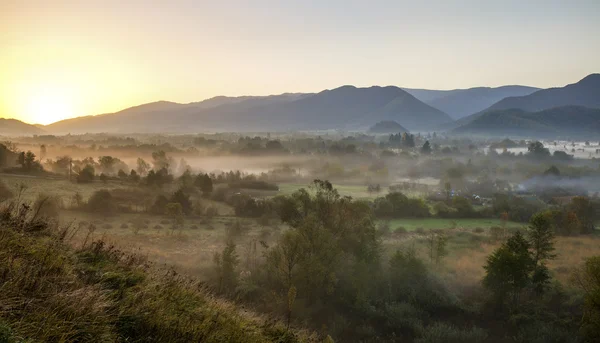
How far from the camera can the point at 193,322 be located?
24.9 ft

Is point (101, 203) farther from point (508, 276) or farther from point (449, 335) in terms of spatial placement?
point (508, 276)

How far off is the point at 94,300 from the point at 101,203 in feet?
183

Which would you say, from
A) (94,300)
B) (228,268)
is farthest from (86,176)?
(94,300)

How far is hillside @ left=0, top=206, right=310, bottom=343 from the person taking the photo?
215 inches

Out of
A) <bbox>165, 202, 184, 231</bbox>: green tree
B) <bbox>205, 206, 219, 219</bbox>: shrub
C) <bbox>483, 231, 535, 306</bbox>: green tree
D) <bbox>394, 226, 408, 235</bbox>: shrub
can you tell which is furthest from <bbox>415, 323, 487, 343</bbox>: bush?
<bbox>205, 206, 219, 219</bbox>: shrub

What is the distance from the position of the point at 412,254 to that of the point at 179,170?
9593cm

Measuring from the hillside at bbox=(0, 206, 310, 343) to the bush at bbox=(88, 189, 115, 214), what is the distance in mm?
49884

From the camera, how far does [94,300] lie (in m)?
6.34

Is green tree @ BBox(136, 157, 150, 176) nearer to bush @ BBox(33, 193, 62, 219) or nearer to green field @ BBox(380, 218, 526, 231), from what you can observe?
bush @ BBox(33, 193, 62, 219)

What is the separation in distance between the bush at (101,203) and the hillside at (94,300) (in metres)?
49.9

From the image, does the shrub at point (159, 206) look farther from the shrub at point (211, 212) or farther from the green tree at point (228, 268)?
the green tree at point (228, 268)

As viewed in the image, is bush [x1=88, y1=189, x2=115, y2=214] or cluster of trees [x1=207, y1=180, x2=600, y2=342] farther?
bush [x1=88, y1=189, x2=115, y2=214]

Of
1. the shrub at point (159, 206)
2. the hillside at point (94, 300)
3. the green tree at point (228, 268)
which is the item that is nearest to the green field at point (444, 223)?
the green tree at point (228, 268)

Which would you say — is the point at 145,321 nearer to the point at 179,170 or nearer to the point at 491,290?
the point at 491,290
